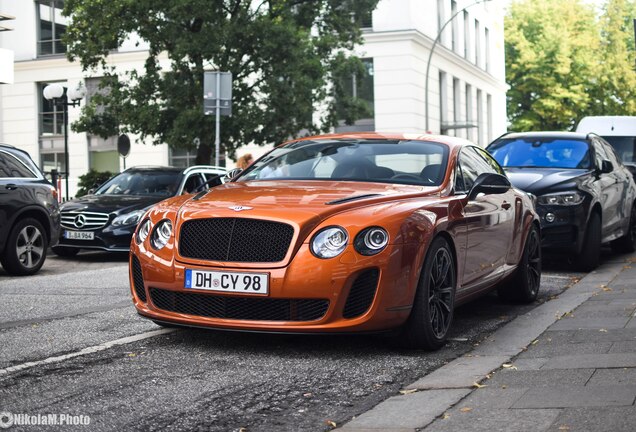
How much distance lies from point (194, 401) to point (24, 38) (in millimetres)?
40575

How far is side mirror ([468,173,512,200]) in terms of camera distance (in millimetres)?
7121

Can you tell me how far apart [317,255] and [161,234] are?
3.66 feet

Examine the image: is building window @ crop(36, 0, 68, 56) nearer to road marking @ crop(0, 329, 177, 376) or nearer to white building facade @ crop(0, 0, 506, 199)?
white building facade @ crop(0, 0, 506, 199)

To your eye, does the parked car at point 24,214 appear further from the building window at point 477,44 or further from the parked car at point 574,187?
the building window at point 477,44

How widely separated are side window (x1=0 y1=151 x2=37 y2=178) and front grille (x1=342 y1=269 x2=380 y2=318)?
693cm

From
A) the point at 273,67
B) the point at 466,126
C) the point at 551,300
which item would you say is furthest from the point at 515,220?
the point at 466,126

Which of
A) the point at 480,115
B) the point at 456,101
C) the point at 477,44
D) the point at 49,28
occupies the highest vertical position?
the point at 477,44

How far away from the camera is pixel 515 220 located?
8219mm

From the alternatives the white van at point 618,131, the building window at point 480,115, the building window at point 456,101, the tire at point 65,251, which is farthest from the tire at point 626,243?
the building window at point 480,115

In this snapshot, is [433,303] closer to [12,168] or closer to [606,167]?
[606,167]

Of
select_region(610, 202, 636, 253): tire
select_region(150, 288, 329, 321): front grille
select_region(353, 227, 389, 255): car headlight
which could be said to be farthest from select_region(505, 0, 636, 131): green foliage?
select_region(150, 288, 329, 321): front grille

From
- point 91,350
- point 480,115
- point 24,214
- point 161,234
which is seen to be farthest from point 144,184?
point 480,115

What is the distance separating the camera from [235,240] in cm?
589

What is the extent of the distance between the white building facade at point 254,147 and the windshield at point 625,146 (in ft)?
53.5
